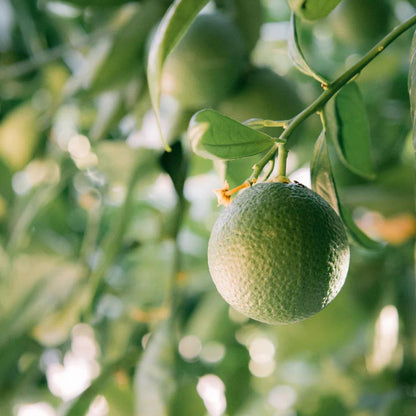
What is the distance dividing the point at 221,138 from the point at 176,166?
15.9 inches

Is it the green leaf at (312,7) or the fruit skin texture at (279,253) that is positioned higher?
the green leaf at (312,7)

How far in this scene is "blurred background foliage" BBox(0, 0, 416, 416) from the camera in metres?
0.92

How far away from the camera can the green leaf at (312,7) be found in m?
0.57

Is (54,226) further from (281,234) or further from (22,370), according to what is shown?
(281,234)

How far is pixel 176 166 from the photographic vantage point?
902 millimetres

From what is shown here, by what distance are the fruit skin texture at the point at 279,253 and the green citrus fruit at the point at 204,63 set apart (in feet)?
1.25

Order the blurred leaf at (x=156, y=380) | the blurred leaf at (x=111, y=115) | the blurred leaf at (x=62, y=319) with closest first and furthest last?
the blurred leaf at (x=156, y=380) → the blurred leaf at (x=111, y=115) → the blurred leaf at (x=62, y=319)

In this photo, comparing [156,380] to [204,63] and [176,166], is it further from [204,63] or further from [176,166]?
[204,63]

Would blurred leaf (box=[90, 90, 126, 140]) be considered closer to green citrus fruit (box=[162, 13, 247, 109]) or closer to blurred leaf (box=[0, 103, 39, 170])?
green citrus fruit (box=[162, 13, 247, 109])

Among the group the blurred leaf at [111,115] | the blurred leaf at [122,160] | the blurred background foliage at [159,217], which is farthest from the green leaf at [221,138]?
the blurred leaf at [111,115]

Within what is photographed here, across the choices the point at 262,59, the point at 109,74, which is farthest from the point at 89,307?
the point at 262,59

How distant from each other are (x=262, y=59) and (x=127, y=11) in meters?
0.76

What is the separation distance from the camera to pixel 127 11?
1.05 m

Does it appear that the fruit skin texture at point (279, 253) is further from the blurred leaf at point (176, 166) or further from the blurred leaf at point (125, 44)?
the blurred leaf at point (125, 44)
